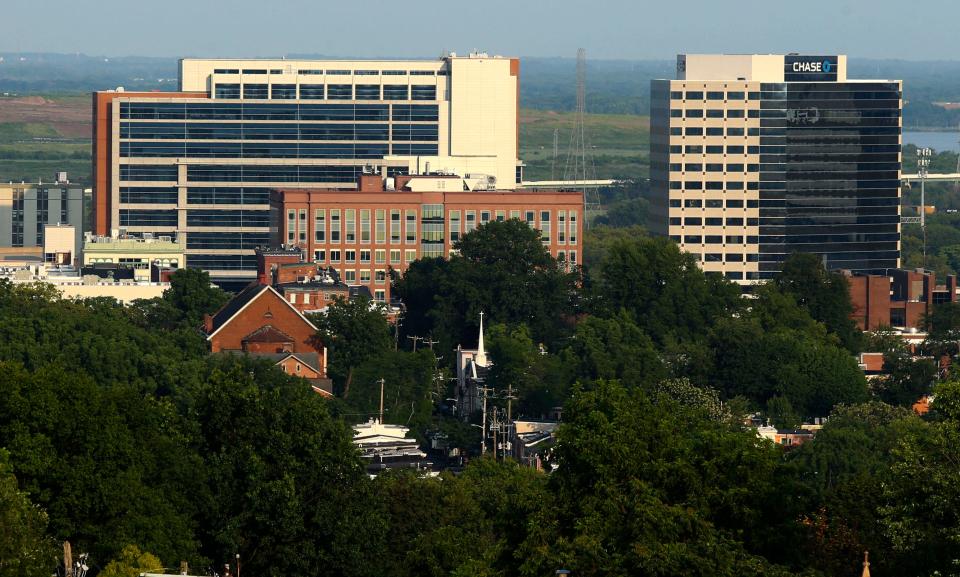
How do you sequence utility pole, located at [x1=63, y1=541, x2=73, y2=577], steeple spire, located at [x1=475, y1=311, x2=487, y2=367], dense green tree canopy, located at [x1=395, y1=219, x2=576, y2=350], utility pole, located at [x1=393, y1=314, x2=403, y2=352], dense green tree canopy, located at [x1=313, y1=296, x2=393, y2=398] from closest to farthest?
utility pole, located at [x1=63, y1=541, x2=73, y2=577] < steeple spire, located at [x1=475, y1=311, x2=487, y2=367] < dense green tree canopy, located at [x1=313, y1=296, x2=393, y2=398] < dense green tree canopy, located at [x1=395, y1=219, x2=576, y2=350] < utility pole, located at [x1=393, y1=314, x2=403, y2=352]

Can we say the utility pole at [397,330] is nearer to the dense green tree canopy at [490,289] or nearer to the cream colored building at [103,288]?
the dense green tree canopy at [490,289]

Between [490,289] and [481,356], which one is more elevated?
[490,289]

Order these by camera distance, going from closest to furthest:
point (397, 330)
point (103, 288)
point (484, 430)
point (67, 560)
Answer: point (67, 560), point (484, 430), point (397, 330), point (103, 288)

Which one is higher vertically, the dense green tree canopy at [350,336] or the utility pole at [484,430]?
the dense green tree canopy at [350,336]

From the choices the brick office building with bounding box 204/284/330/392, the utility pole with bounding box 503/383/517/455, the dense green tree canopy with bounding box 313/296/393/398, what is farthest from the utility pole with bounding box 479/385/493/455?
the brick office building with bounding box 204/284/330/392

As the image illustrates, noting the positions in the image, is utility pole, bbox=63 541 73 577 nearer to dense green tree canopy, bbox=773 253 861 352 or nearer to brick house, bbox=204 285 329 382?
brick house, bbox=204 285 329 382

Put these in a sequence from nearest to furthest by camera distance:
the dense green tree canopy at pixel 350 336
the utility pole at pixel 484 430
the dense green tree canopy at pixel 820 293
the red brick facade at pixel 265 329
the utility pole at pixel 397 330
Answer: the utility pole at pixel 484 430 < the dense green tree canopy at pixel 350 336 < the red brick facade at pixel 265 329 < the utility pole at pixel 397 330 < the dense green tree canopy at pixel 820 293

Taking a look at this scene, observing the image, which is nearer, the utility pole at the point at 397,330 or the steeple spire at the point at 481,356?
the steeple spire at the point at 481,356

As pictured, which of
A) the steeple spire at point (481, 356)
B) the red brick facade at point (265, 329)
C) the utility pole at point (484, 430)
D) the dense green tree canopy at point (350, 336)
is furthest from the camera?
the red brick facade at point (265, 329)

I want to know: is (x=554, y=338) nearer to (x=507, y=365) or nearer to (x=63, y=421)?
(x=507, y=365)

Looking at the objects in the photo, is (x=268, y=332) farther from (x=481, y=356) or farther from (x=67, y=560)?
(x=67, y=560)

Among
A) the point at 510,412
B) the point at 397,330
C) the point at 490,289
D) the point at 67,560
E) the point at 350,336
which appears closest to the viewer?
the point at 67,560

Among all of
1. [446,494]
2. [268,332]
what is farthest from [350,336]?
[446,494]

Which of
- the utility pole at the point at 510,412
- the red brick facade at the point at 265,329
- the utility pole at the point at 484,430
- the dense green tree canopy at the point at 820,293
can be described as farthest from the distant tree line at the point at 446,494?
the dense green tree canopy at the point at 820,293
